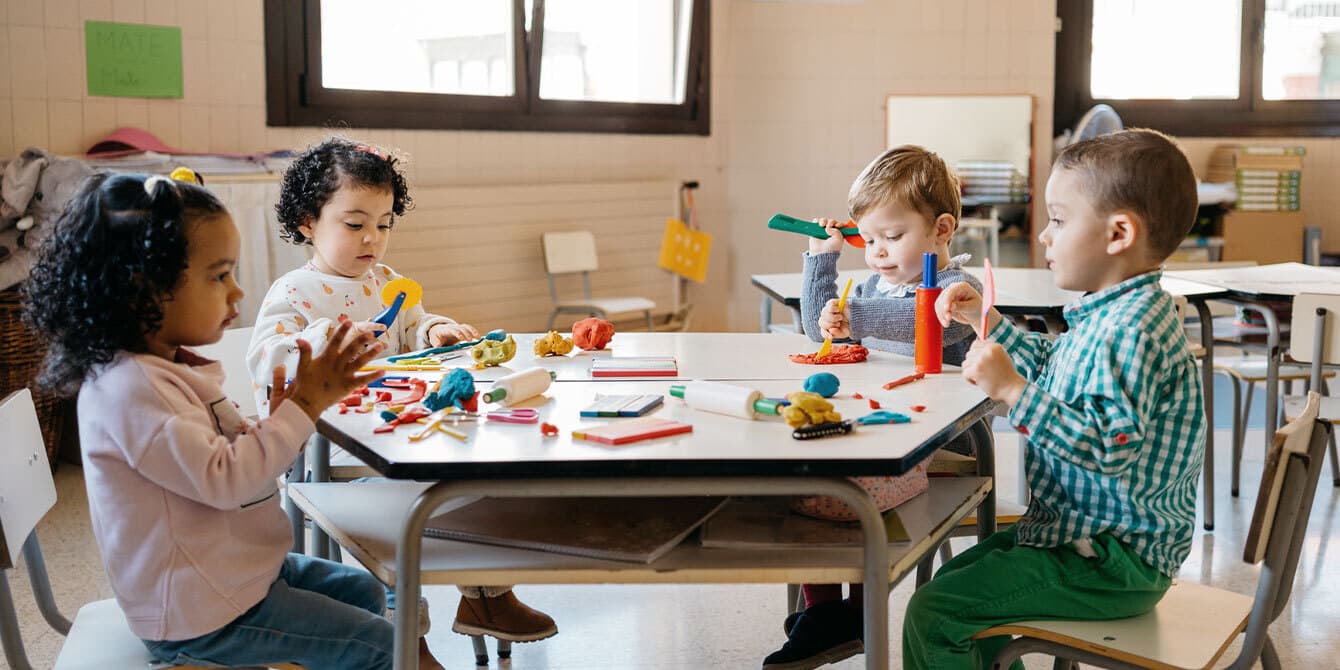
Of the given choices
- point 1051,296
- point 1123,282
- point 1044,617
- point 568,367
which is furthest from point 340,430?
point 1051,296

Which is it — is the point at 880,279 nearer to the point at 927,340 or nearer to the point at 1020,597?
the point at 927,340

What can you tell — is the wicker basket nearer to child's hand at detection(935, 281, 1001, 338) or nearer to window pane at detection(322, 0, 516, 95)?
window pane at detection(322, 0, 516, 95)

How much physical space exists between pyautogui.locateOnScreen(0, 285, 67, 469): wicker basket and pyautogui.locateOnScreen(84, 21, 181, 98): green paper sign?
0.80 meters

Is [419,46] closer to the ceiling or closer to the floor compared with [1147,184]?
closer to the ceiling

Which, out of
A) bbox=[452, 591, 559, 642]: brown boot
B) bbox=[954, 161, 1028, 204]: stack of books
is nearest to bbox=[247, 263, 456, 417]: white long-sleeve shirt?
bbox=[452, 591, 559, 642]: brown boot

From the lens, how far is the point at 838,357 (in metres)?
1.99

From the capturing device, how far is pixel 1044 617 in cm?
155

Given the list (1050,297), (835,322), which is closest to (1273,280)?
(1050,297)

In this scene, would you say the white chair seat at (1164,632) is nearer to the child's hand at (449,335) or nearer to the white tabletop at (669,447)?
the white tabletop at (669,447)

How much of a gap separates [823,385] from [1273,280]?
219 centimetres

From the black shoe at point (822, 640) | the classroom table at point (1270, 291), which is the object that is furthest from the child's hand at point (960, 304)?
the classroom table at point (1270, 291)

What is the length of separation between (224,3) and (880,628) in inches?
139

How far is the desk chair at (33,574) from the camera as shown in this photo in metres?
1.47

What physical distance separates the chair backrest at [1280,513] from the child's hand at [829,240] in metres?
0.89
